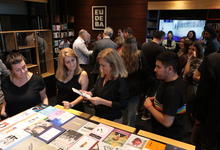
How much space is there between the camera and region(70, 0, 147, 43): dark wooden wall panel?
15.9ft

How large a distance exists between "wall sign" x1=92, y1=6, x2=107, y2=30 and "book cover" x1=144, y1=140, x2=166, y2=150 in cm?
472

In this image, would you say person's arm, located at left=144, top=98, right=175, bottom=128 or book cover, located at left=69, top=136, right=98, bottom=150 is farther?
person's arm, located at left=144, top=98, right=175, bottom=128

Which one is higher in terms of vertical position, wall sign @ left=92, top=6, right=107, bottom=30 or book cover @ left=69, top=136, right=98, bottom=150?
wall sign @ left=92, top=6, right=107, bottom=30

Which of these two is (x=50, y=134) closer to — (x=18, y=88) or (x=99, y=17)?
(x=18, y=88)

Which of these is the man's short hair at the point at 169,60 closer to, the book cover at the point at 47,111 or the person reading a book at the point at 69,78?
the person reading a book at the point at 69,78

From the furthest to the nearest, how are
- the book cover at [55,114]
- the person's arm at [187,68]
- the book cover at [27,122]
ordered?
the person's arm at [187,68], the book cover at [55,114], the book cover at [27,122]

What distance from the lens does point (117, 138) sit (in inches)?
48.3

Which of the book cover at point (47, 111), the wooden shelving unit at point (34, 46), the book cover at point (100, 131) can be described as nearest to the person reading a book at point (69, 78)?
the book cover at point (47, 111)

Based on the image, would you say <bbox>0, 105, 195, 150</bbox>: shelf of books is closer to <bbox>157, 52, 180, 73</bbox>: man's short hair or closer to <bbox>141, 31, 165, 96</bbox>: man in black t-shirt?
<bbox>157, 52, 180, 73</bbox>: man's short hair

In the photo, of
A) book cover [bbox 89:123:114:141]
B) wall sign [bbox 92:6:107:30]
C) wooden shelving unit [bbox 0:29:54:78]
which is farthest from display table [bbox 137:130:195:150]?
wall sign [bbox 92:6:107:30]

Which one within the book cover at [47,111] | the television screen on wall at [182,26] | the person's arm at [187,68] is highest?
the television screen on wall at [182,26]

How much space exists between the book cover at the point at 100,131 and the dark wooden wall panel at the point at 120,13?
405 cm

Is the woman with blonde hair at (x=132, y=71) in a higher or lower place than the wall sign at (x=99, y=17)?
lower

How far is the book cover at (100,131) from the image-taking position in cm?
124
